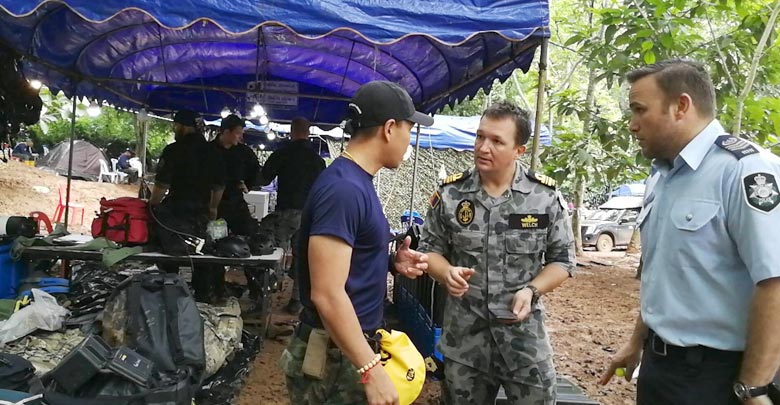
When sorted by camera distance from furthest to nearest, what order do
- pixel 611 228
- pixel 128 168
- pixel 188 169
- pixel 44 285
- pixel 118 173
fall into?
pixel 128 168
pixel 118 173
pixel 611 228
pixel 188 169
pixel 44 285

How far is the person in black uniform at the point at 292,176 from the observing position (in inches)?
266

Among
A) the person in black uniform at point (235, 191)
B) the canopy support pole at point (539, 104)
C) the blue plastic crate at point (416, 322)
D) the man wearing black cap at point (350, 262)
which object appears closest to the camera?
the man wearing black cap at point (350, 262)

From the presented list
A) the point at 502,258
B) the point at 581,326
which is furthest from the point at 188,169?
the point at 581,326

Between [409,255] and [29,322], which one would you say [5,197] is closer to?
[29,322]

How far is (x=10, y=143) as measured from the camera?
6031 mm

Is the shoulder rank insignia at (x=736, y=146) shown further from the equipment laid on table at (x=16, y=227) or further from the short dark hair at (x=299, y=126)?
the equipment laid on table at (x=16, y=227)

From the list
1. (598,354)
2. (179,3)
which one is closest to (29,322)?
(179,3)

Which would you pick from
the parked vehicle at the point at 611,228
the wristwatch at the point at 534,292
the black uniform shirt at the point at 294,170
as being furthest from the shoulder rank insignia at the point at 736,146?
the parked vehicle at the point at 611,228

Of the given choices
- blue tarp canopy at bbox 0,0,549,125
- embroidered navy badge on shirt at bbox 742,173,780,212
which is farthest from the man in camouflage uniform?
blue tarp canopy at bbox 0,0,549,125

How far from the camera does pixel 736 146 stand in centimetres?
186

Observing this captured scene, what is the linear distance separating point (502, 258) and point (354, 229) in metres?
0.96

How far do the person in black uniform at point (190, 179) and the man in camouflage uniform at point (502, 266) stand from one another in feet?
12.2

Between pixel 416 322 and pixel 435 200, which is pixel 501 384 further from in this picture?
pixel 416 322

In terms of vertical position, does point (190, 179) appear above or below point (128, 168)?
below
